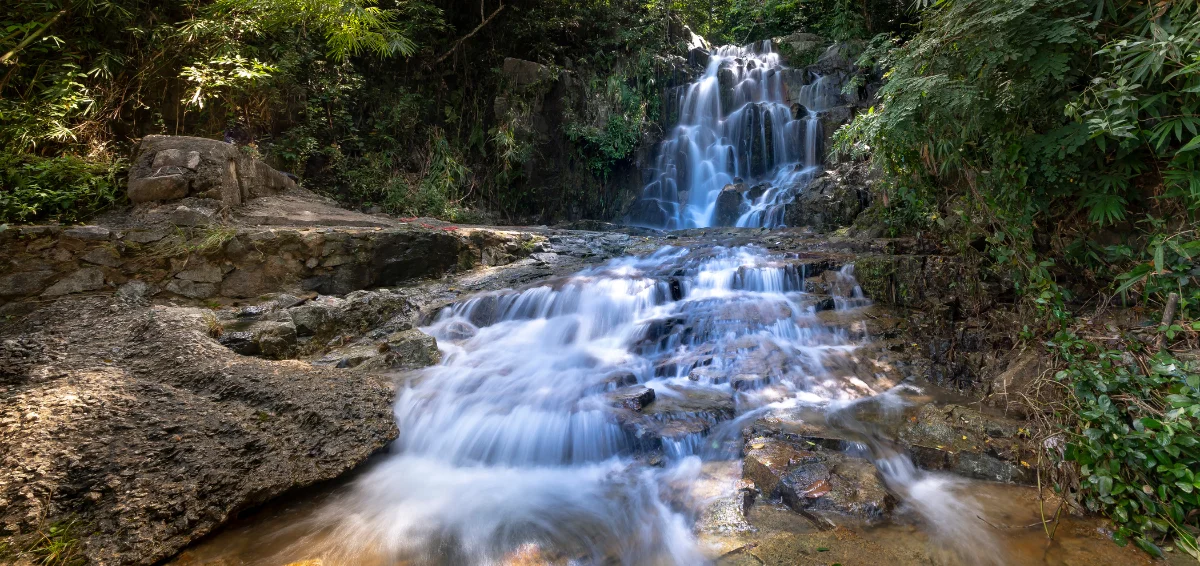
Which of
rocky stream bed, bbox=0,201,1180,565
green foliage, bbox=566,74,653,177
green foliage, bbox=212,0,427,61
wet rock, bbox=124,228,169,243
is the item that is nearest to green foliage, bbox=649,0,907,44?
green foliage, bbox=566,74,653,177

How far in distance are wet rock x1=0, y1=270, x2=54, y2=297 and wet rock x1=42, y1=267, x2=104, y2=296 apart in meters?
0.08

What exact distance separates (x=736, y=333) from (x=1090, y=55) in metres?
3.41

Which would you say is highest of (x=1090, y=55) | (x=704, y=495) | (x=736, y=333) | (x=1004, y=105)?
(x=1090, y=55)

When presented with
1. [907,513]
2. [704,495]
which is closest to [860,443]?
[907,513]

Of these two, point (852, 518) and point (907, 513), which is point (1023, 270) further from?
point (852, 518)

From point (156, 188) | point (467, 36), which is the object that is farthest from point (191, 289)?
point (467, 36)

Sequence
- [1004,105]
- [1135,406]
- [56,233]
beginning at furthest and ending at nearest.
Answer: [56,233] < [1004,105] < [1135,406]

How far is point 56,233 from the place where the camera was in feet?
16.2

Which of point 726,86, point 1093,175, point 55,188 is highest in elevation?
point 726,86

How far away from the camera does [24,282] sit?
4828mm

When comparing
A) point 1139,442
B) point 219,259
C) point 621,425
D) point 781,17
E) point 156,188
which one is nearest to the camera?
point 1139,442

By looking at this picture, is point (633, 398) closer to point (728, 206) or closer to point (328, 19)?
point (728, 206)

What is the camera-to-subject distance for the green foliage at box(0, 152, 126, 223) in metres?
5.06

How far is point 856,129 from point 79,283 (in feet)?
27.5
